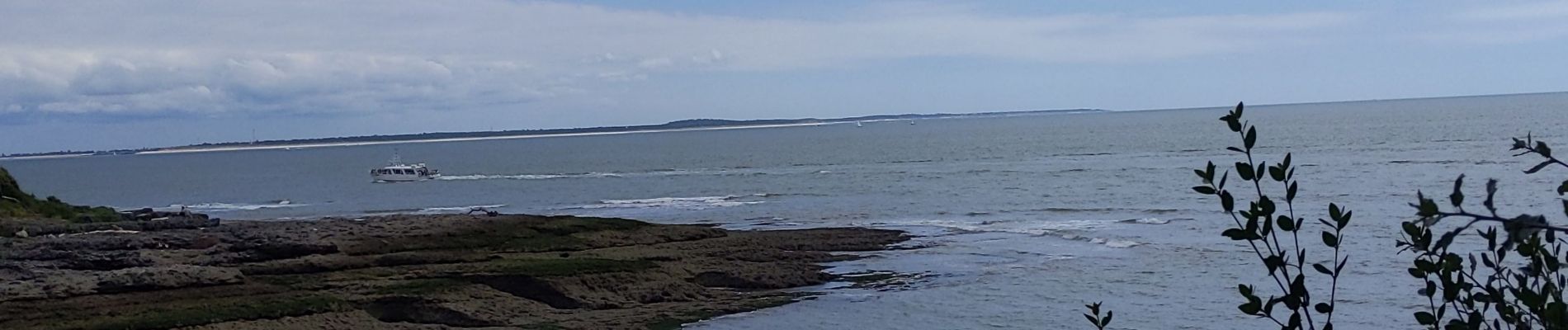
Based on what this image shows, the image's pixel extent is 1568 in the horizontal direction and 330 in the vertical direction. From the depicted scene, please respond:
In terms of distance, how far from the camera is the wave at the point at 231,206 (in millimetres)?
68250

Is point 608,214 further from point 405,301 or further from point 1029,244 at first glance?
point 405,301

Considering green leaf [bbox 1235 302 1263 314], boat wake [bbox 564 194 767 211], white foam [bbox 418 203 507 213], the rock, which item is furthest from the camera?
white foam [bbox 418 203 507 213]

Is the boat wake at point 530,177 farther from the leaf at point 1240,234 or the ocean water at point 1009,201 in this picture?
the leaf at point 1240,234

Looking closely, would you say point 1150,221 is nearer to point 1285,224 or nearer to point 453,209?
point 453,209

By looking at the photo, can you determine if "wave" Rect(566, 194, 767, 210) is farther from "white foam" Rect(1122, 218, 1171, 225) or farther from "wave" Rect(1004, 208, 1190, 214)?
"white foam" Rect(1122, 218, 1171, 225)

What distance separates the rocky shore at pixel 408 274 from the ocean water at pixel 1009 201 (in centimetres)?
204

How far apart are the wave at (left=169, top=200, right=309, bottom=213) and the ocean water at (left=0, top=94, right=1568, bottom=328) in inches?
12.0

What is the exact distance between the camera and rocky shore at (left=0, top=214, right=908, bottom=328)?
21.0m

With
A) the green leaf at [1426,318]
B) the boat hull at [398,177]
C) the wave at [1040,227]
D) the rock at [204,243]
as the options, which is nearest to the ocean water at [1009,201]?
the wave at [1040,227]

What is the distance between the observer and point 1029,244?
116 feet

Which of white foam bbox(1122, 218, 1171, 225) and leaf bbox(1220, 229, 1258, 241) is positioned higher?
leaf bbox(1220, 229, 1258, 241)

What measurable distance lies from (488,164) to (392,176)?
3880 cm

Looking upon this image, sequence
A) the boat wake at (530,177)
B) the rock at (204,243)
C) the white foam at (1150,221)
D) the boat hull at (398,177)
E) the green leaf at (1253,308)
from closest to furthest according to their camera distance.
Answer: the green leaf at (1253,308), the rock at (204,243), the white foam at (1150,221), the boat hull at (398,177), the boat wake at (530,177)

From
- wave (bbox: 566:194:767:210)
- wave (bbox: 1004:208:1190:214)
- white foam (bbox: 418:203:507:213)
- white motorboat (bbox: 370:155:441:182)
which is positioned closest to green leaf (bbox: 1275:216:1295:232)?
wave (bbox: 1004:208:1190:214)
